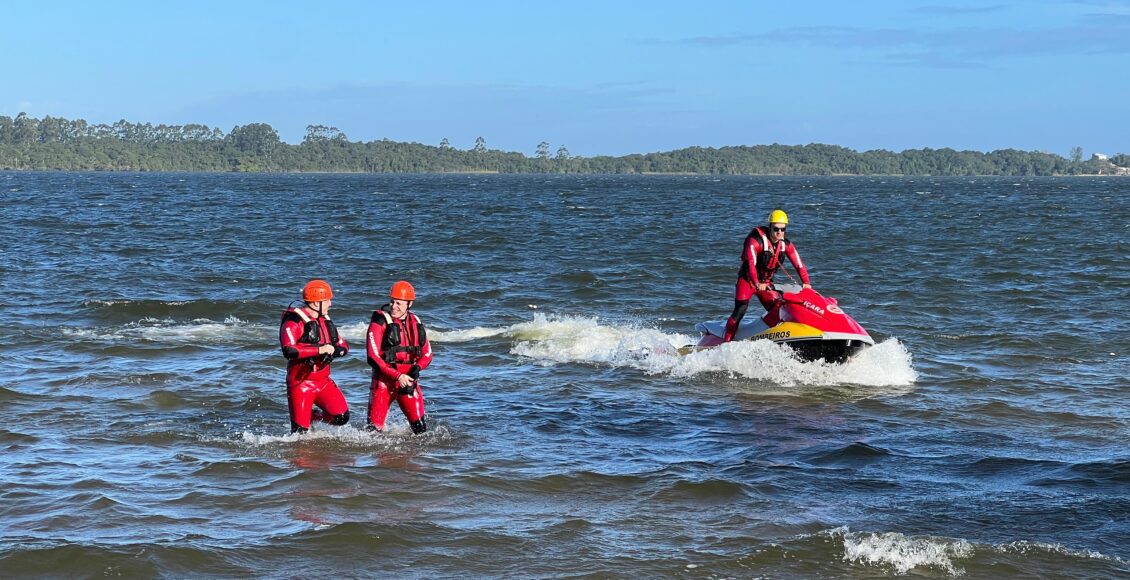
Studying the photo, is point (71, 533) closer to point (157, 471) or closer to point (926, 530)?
point (157, 471)

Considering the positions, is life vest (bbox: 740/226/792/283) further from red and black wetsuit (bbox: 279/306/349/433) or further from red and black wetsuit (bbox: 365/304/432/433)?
red and black wetsuit (bbox: 279/306/349/433)

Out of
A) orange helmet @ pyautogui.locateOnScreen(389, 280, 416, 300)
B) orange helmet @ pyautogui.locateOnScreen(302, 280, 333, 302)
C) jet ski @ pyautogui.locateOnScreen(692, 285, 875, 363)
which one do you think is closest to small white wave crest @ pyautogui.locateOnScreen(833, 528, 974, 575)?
orange helmet @ pyautogui.locateOnScreen(389, 280, 416, 300)

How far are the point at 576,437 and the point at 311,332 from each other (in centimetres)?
253

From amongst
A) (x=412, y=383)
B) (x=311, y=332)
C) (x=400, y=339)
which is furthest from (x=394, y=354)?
(x=311, y=332)

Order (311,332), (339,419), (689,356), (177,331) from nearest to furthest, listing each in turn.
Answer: (311,332) < (339,419) < (689,356) < (177,331)

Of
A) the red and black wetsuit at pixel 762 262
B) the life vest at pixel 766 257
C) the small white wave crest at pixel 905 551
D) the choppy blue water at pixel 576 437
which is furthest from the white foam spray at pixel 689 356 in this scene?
the small white wave crest at pixel 905 551

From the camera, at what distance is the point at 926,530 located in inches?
317

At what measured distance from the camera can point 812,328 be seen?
13734 millimetres

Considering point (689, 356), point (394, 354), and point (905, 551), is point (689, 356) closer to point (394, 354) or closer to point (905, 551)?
point (394, 354)

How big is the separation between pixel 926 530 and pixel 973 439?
10.6 ft

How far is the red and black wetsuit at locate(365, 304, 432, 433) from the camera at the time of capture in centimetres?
1010

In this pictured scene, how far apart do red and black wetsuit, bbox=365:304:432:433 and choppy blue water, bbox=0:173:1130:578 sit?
0.43m

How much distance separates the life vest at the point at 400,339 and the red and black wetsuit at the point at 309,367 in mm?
338

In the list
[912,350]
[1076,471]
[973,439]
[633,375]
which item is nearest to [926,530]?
[1076,471]
